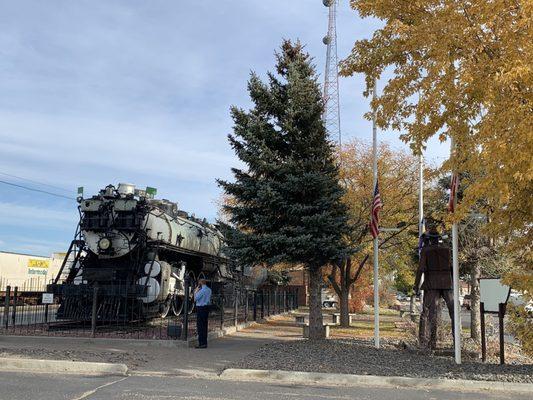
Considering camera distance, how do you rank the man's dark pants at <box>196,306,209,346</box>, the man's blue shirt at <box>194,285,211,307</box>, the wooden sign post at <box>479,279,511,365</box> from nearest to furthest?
the wooden sign post at <box>479,279,511,365</box>
the man's dark pants at <box>196,306,209,346</box>
the man's blue shirt at <box>194,285,211,307</box>

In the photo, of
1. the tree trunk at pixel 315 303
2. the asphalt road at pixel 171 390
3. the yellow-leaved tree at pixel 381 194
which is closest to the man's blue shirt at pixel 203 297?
the tree trunk at pixel 315 303

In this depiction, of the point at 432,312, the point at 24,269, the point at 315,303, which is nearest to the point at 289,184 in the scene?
the point at 315,303

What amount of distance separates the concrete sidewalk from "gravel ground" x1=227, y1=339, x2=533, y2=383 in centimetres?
63

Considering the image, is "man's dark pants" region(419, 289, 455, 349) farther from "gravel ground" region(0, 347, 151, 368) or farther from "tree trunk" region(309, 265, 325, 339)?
"gravel ground" region(0, 347, 151, 368)

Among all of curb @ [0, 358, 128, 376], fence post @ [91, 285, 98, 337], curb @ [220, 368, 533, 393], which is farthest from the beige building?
curb @ [220, 368, 533, 393]

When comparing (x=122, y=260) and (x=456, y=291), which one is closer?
(x=456, y=291)

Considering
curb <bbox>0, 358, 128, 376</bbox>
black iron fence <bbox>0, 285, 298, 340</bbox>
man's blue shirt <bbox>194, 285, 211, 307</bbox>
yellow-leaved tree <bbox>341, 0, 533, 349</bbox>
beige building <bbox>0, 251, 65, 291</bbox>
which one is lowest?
curb <bbox>0, 358, 128, 376</bbox>

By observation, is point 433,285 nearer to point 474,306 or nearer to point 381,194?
point 474,306

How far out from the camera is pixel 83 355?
10.5 meters

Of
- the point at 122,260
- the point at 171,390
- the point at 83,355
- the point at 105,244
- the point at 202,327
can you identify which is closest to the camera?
the point at 171,390

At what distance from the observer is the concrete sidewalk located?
9891 mm

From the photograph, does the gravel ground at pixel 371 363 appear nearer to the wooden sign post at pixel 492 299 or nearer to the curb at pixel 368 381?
the curb at pixel 368 381

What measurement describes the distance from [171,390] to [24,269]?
33.3 meters

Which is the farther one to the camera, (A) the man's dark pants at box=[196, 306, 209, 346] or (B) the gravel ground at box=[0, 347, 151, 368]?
(A) the man's dark pants at box=[196, 306, 209, 346]
